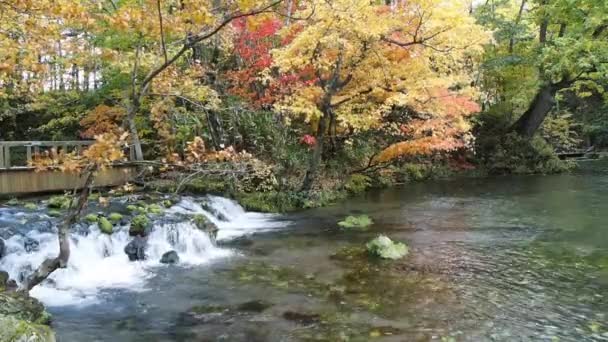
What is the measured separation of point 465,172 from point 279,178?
12.1 m

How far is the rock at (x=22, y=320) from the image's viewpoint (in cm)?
479

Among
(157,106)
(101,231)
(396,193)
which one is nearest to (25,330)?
(157,106)

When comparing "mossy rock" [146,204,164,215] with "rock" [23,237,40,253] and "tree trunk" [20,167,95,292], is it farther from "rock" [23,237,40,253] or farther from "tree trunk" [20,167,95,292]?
"tree trunk" [20,167,95,292]

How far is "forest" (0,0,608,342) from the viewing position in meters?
6.21

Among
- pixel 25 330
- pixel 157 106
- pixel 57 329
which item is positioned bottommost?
pixel 57 329

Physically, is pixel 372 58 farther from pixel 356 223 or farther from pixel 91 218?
pixel 91 218

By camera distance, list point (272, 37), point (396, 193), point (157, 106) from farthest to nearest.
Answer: point (396, 193) < point (272, 37) < point (157, 106)

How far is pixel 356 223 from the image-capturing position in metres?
13.1

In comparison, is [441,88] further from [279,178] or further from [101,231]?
[101,231]

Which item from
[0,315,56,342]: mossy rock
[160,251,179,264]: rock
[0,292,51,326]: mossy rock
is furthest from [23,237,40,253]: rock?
[0,315,56,342]: mossy rock

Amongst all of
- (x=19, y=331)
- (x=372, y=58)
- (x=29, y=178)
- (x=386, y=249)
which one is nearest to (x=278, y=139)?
(x=372, y=58)

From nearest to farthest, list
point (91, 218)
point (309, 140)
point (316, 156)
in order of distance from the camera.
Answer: point (91, 218) < point (316, 156) < point (309, 140)

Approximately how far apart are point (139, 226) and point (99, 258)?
3.47 feet

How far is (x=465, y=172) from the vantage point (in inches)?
987
